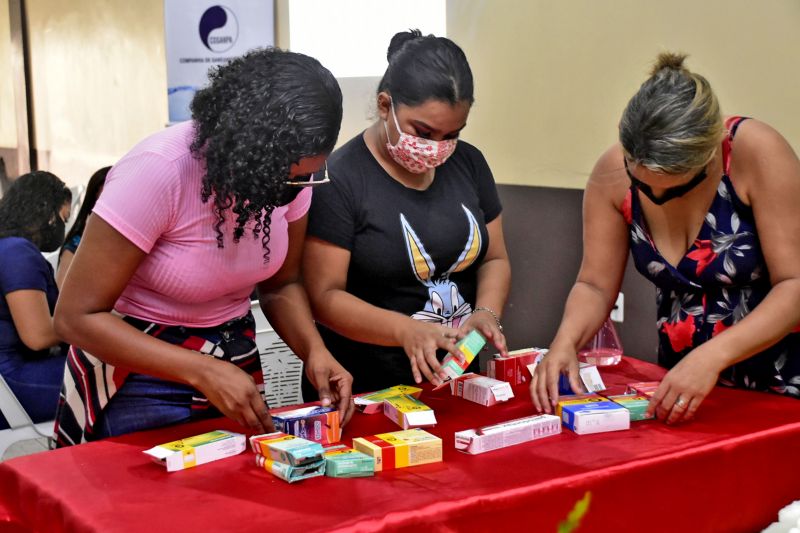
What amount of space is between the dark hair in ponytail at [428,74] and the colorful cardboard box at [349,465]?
3.11 ft

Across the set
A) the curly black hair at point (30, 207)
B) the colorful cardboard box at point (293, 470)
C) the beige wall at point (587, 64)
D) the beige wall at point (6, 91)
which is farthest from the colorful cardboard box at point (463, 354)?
the beige wall at point (6, 91)

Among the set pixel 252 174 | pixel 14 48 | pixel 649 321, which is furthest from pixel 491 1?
pixel 14 48

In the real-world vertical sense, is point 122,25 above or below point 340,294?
above

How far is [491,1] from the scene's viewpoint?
12.4 ft

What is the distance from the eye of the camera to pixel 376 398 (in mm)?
2012

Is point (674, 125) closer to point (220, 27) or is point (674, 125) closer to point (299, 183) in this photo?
point (299, 183)

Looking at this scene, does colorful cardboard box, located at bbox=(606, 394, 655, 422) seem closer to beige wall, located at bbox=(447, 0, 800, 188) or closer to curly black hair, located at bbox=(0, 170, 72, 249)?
beige wall, located at bbox=(447, 0, 800, 188)

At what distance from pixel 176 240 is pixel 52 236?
2.66 m

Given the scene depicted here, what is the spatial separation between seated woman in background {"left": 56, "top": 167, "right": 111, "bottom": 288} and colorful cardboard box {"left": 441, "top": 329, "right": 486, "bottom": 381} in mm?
1741

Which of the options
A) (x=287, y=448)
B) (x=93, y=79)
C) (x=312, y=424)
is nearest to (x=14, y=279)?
(x=312, y=424)

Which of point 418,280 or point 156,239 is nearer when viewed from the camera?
point 156,239

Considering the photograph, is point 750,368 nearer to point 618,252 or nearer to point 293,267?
point 618,252

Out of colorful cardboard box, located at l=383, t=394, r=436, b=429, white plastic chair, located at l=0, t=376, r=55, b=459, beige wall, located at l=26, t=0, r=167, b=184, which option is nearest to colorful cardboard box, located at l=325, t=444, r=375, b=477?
colorful cardboard box, located at l=383, t=394, r=436, b=429

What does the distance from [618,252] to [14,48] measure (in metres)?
7.09
